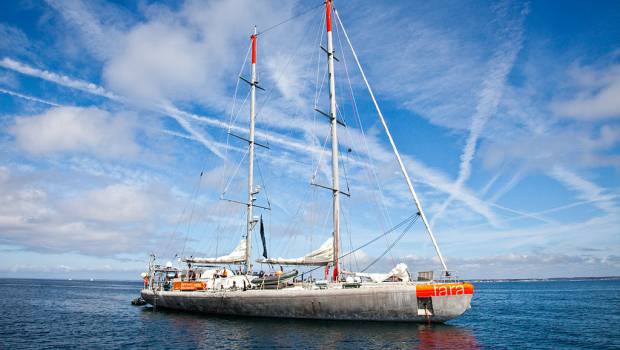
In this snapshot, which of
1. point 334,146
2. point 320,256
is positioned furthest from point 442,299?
point 334,146

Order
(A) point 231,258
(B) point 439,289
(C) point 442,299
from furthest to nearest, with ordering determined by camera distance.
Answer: (A) point 231,258, (C) point 442,299, (B) point 439,289

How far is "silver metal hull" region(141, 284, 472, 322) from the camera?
28.5 metres

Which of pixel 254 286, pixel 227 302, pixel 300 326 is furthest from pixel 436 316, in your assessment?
pixel 227 302

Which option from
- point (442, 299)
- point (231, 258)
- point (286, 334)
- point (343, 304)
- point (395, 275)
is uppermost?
point (231, 258)

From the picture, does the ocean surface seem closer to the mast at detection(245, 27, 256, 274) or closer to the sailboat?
the sailboat

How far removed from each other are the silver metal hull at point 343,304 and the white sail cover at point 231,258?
6044 millimetres

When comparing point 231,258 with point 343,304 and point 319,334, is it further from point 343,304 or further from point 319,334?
point 319,334

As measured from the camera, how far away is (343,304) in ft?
97.7

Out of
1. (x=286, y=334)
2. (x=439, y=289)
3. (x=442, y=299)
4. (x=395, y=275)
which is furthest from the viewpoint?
(x=395, y=275)

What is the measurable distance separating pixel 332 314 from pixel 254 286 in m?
8.69

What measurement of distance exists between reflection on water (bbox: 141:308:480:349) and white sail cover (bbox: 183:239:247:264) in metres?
9.08

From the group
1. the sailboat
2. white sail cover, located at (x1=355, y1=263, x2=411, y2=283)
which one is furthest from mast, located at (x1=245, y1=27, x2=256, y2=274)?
white sail cover, located at (x1=355, y1=263, x2=411, y2=283)

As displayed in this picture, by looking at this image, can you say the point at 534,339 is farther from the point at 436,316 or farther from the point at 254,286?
the point at 254,286

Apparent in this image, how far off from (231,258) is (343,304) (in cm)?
1663
